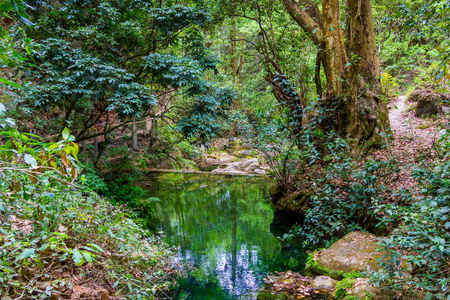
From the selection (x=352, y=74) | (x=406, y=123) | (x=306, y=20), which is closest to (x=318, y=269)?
(x=352, y=74)

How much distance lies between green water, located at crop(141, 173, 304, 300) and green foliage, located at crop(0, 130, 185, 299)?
4.06 ft

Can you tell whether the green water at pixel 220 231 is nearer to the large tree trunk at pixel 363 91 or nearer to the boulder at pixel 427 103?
the large tree trunk at pixel 363 91

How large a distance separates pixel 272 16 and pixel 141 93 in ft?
15.1

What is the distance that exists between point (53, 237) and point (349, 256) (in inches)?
137

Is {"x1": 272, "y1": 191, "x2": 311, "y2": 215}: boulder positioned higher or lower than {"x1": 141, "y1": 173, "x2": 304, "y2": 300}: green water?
higher

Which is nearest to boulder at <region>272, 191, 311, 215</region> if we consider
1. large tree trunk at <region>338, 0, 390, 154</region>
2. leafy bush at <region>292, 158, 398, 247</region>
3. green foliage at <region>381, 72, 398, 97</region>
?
leafy bush at <region>292, 158, 398, 247</region>

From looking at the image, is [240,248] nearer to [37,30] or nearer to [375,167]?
[375,167]

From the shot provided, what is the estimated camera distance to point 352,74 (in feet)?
18.3

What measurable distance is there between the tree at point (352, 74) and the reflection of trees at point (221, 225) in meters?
2.84

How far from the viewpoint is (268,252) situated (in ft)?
16.3

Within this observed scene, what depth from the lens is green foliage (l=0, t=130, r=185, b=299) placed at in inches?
59.9

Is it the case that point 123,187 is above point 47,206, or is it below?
below

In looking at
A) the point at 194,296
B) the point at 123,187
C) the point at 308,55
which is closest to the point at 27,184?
the point at 194,296

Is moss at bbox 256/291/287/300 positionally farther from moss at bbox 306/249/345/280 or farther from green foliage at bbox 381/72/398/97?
green foliage at bbox 381/72/398/97
